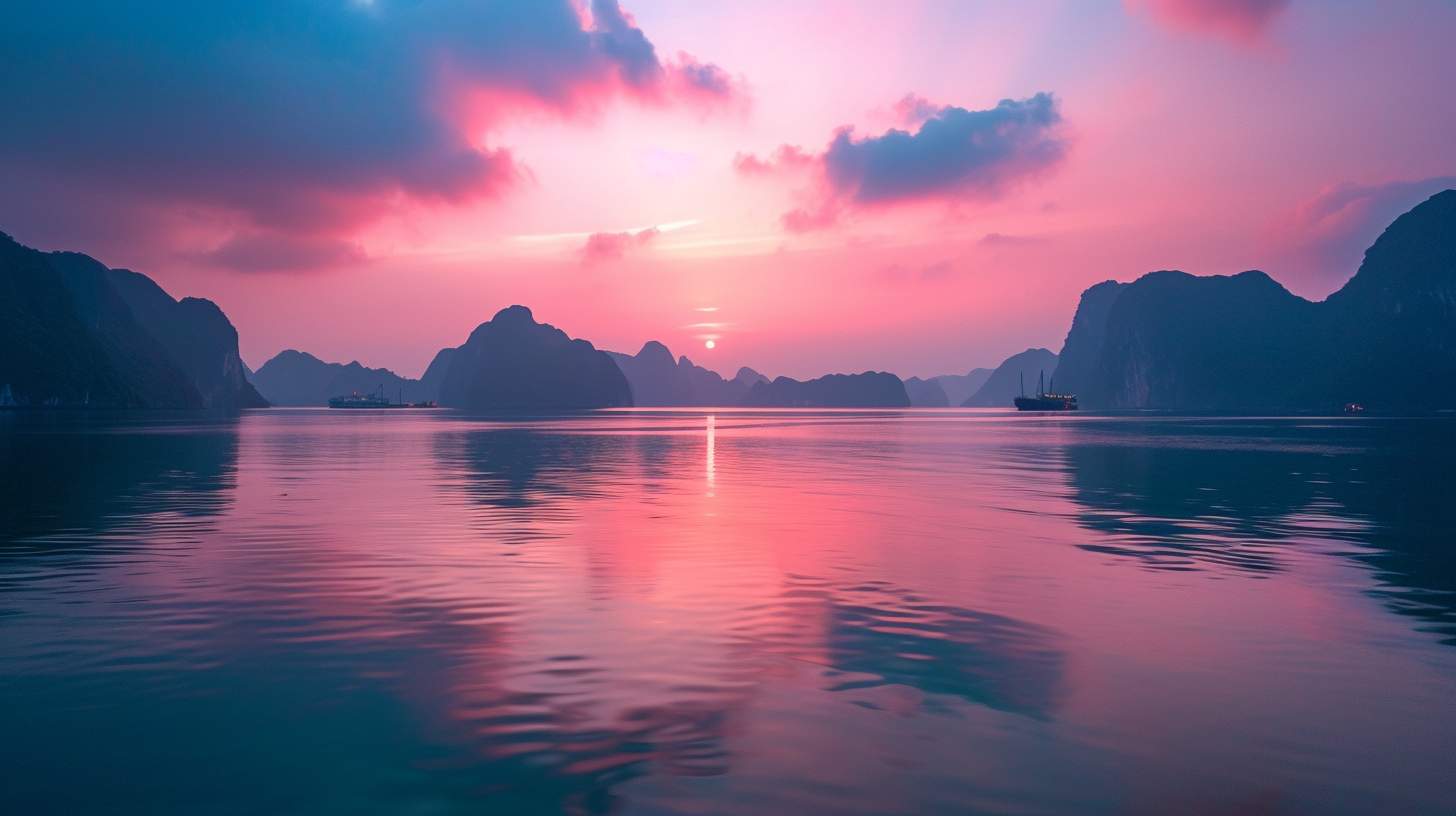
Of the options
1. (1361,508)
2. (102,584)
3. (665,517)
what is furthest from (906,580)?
(1361,508)

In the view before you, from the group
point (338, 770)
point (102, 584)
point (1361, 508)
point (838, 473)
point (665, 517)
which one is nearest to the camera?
point (338, 770)

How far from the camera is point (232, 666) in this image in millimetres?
11422

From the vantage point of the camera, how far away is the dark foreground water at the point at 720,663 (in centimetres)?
785

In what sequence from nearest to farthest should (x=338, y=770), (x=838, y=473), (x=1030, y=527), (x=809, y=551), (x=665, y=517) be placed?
(x=338, y=770) → (x=809, y=551) → (x=1030, y=527) → (x=665, y=517) → (x=838, y=473)

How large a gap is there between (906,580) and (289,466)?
→ 44247mm

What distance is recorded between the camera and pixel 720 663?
11.7 meters

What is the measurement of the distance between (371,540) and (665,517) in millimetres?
9530

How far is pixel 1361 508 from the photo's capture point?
31.6 metres

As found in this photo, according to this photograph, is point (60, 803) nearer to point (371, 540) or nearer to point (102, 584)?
point (102, 584)

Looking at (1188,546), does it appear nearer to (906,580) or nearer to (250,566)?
(906,580)

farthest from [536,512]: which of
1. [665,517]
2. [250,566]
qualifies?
[250,566]

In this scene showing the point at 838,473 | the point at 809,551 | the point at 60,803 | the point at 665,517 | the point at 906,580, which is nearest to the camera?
the point at 60,803

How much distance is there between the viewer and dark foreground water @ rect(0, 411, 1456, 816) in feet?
25.8

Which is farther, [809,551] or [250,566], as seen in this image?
[809,551]
